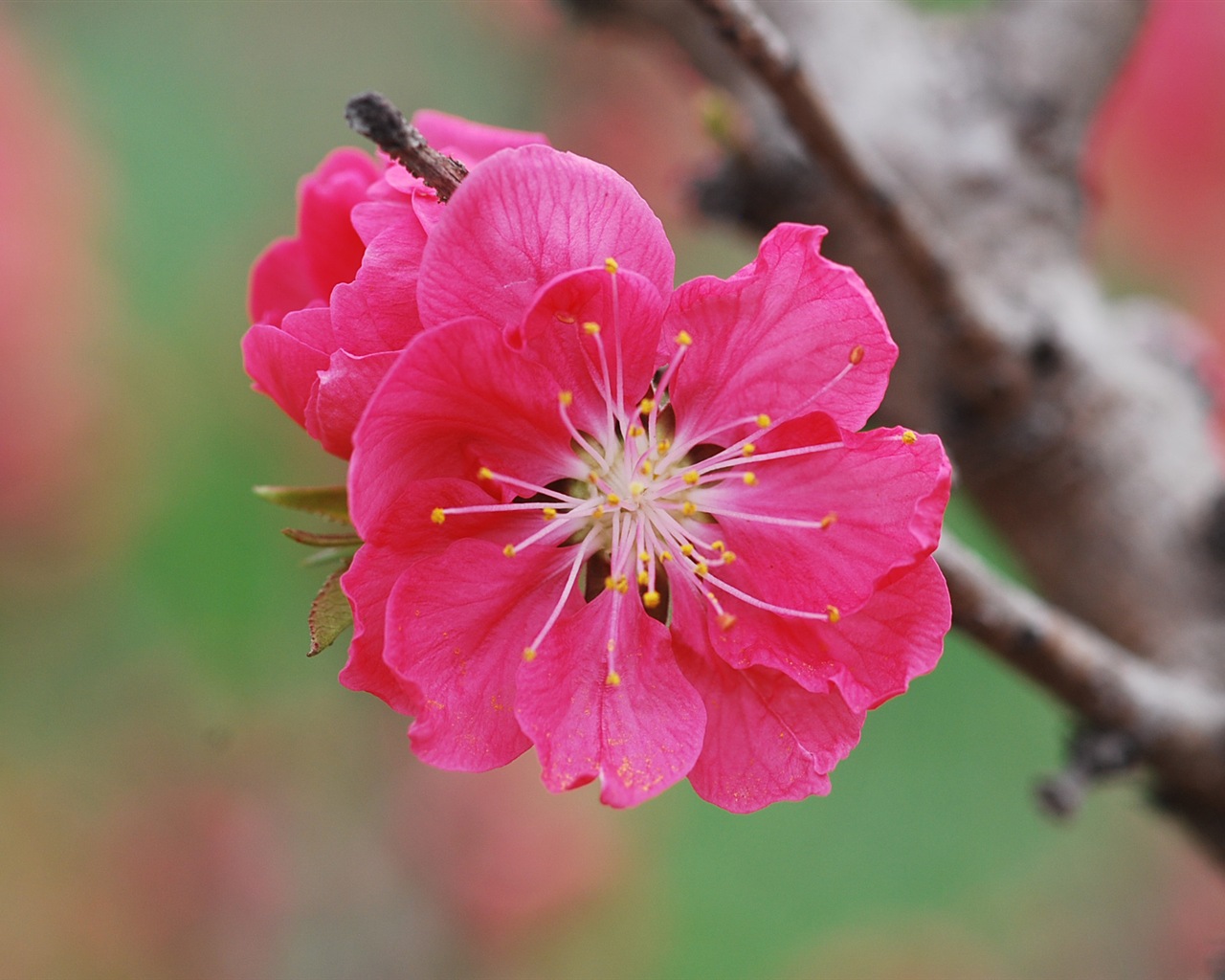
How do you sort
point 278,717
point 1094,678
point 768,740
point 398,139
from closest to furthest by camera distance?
point 398,139, point 768,740, point 1094,678, point 278,717

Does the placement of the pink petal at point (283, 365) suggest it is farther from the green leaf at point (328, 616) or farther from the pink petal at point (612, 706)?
the pink petal at point (612, 706)

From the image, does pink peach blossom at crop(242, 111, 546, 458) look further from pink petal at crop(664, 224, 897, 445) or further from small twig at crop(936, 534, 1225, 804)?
small twig at crop(936, 534, 1225, 804)

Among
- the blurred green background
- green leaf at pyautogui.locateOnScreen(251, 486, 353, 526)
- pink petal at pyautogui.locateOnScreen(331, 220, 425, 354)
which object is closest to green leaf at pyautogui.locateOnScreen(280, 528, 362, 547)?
green leaf at pyautogui.locateOnScreen(251, 486, 353, 526)

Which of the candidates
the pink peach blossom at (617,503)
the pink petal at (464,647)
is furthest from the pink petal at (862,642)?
the pink petal at (464,647)

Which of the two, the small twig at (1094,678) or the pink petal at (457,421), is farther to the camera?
the small twig at (1094,678)

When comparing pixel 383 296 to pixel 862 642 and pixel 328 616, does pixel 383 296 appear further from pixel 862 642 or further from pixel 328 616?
pixel 862 642

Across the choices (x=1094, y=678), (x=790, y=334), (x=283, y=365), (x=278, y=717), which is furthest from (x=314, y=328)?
(x=278, y=717)
